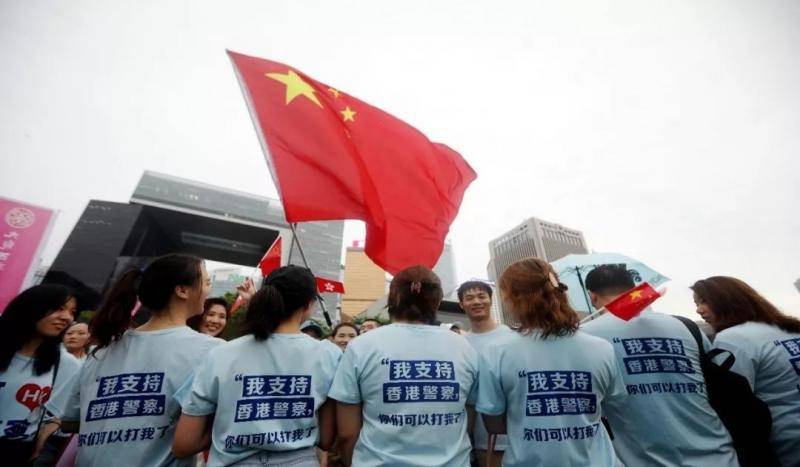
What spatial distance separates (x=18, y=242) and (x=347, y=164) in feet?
28.5

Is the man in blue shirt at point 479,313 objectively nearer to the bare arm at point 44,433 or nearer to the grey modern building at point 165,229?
the bare arm at point 44,433

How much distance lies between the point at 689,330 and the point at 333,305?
76937mm

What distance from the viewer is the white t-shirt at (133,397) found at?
5.30 feet

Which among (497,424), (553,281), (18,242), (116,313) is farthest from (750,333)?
(18,242)

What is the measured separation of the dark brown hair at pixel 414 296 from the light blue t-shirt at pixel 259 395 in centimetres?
50

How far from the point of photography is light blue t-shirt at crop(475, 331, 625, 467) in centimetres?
166

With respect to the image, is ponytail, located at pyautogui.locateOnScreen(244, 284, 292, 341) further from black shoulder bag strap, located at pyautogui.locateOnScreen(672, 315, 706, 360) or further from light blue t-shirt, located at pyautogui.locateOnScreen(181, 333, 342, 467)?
black shoulder bag strap, located at pyautogui.locateOnScreen(672, 315, 706, 360)

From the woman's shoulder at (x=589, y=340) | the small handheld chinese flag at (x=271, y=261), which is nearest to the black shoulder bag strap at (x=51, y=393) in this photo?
the small handheld chinese flag at (x=271, y=261)

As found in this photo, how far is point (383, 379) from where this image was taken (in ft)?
5.59

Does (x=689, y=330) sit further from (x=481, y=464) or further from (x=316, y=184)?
(x=316, y=184)

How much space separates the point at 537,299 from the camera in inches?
76.4

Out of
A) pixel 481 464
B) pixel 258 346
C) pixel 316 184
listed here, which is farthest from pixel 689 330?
pixel 316 184

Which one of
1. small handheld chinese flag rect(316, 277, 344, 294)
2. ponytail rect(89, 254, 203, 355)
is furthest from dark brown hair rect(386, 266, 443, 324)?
small handheld chinese flag rect(316, 277, 344, 294)

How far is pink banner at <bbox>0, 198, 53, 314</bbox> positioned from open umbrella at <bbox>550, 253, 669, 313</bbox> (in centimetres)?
1063
